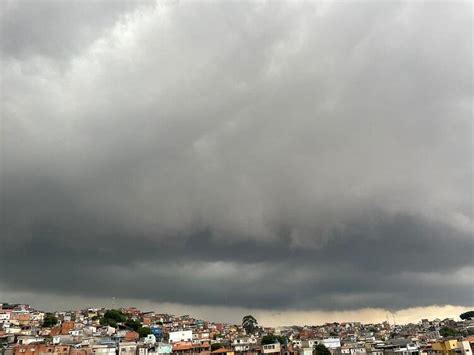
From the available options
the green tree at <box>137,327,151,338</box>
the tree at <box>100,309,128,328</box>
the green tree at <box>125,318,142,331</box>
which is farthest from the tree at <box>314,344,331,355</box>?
the tree at <box>100,309,128,328</box>

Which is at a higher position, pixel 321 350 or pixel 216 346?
pixel 216 346

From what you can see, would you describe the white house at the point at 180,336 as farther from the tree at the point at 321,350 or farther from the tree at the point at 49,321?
the tree at the point at 49,321

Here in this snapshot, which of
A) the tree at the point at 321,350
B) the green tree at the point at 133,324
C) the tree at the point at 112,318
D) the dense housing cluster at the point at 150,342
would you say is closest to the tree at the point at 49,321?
the dense housing cluster at the point at 150,342

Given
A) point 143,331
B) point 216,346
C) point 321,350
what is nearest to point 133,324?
point 143,331

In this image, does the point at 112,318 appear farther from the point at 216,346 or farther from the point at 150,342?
the point at 216,346

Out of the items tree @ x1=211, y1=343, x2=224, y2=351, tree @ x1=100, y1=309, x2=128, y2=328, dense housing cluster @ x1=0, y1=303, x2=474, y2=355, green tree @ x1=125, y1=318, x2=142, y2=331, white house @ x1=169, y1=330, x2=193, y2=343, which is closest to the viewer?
dense housing cluster @ x1=0, y1=303, x2=474, y2=355

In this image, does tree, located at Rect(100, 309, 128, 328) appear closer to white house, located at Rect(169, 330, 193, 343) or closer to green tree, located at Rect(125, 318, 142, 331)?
green tree, located at Rect(125, 318, 142, 331)

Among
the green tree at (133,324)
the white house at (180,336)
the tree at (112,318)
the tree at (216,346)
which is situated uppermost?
the tree at (112,318)

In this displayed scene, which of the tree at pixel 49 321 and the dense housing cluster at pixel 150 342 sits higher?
the tree at pixel 49 321

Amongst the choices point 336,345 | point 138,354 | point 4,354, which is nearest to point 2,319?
point 4,354

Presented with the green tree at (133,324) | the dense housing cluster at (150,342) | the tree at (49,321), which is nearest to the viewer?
the dense housing cluster at (150,342)

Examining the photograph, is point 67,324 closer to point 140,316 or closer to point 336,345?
point 140,316
